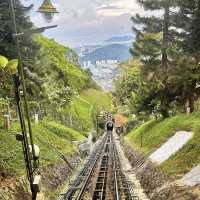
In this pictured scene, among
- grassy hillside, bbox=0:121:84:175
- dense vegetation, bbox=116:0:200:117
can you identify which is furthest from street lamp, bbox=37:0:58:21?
dense vegetation, bbox=116:0:200:117

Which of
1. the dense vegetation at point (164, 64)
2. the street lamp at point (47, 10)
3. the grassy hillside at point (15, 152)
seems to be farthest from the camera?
the dense vegetation at point (164, 64)

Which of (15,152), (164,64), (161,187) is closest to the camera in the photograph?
(161,187)

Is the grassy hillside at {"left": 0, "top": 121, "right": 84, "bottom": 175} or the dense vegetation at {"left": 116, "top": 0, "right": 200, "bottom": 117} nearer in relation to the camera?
the grassy hillside at {"left": 0, "top": 121, "right": 84, "bottom": 175}

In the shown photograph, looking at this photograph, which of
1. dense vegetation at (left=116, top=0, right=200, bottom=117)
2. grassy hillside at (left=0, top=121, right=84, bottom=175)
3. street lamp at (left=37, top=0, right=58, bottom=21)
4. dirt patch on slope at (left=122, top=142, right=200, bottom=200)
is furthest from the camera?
dense vegetation at (left=116, top=0, right=200, bottom=117)

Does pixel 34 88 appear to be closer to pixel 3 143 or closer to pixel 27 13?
pixel 27 13

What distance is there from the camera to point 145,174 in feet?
105

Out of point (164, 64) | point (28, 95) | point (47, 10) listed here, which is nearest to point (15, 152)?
point (47, 10)

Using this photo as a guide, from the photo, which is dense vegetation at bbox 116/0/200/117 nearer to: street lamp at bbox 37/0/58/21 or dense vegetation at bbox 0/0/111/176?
dense vegetation at bbox 0/0/111/176

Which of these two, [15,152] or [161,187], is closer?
[161,187]

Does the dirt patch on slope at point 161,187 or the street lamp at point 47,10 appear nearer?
the street lamp at point 47,10

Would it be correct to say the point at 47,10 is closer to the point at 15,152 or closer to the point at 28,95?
the point at 15,152

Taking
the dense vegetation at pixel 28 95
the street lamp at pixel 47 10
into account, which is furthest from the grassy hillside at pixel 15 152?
the street lamp at pixel 47 10

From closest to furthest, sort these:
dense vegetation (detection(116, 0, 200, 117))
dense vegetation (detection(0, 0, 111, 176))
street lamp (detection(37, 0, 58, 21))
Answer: street lamp (detection(37, 0, 58, 21)) < dense vegetation (detection(0, 0, 111, 176)) < dense vegetation (detection(116, 0, 200, 117))

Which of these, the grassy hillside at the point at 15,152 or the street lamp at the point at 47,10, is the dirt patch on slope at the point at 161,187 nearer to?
the grassy hillside at the point at 15,152
